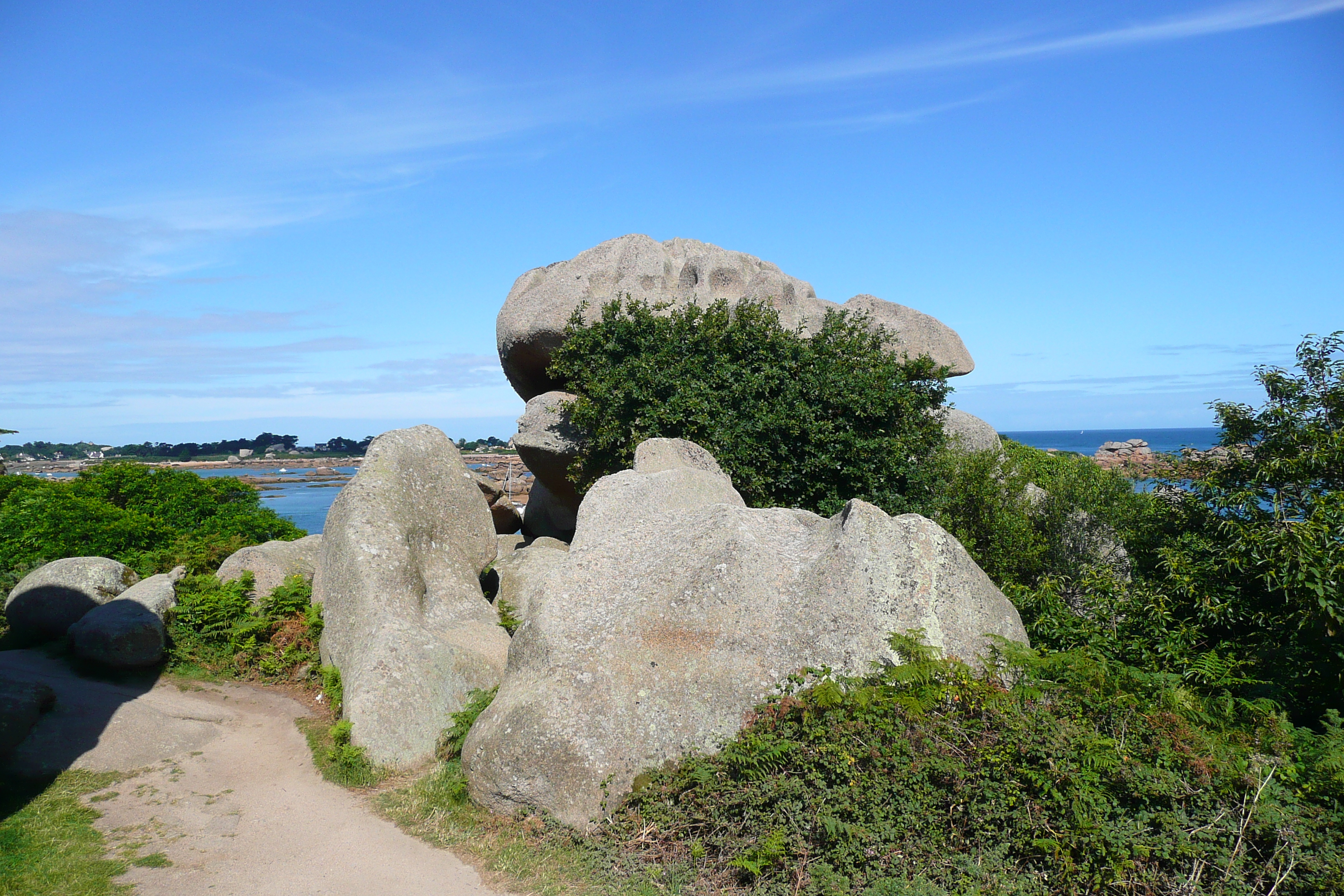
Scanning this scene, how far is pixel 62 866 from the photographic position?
22.6 ft

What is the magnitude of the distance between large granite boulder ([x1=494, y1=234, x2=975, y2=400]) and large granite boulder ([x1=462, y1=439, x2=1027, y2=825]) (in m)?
11.1

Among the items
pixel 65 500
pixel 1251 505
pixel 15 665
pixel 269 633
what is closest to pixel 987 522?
pixel 1251 505

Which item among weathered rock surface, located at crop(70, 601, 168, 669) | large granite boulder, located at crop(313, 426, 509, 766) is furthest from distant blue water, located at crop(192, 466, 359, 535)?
large granite boulder, located at crop(313, 426, 509, 766)

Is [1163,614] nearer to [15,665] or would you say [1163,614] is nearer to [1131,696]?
[1131,696]

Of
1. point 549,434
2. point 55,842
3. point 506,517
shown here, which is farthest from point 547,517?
point 55,842

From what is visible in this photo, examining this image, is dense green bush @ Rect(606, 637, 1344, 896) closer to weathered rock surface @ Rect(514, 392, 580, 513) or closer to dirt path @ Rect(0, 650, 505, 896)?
dirt path @ Rect(0, 650, 505, 896)

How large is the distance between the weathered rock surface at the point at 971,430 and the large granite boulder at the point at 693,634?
11963 millimetres

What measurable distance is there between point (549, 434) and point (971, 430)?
10180 mm

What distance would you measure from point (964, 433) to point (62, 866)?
720 inches

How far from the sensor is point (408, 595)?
36.3 ft

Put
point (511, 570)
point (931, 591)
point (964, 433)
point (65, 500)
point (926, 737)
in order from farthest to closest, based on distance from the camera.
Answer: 1. point (964, 433)
2. point (65, 500)
3. point (511, 570)
4. point (931, 591)
5. point (926, 737)

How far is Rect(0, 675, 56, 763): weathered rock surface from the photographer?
29.3 ft

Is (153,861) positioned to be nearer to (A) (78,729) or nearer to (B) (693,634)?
(A) (78,729)

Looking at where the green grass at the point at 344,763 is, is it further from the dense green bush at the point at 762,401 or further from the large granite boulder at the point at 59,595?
the dense green bush at the point at 762,401
